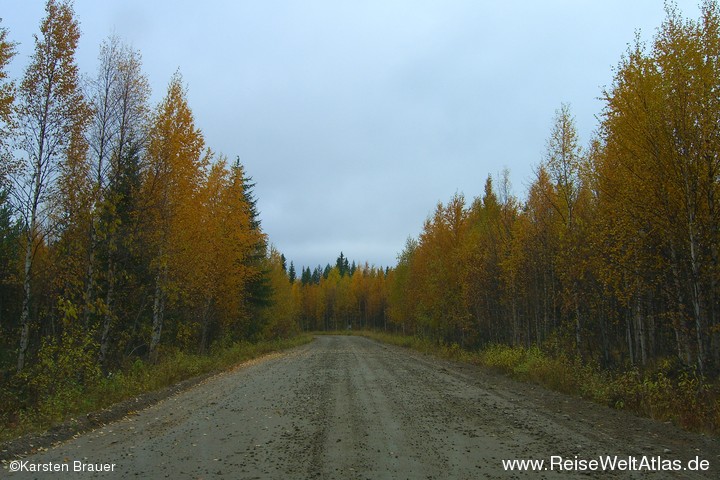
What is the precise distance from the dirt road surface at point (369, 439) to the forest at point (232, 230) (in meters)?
3.42

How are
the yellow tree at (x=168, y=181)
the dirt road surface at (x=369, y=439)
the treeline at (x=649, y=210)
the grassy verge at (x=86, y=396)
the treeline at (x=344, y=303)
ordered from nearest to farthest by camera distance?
the dirt road surface at (x=369, y=439)
the grassy verge at (x=86, y=396)
the treeline at (x=649, y=210)
the yellow tree at (x=168, y=181)
the treeline at (x=344, y=303)

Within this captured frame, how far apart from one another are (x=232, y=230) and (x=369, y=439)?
1726cm

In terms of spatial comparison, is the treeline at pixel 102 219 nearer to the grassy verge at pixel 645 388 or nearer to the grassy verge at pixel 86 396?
the grassy verge at pixel 86 396

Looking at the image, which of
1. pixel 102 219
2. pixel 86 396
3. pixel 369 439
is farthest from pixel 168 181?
pixel 369 439

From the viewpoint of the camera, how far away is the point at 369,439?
22.2 ft

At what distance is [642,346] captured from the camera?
43.8 ft

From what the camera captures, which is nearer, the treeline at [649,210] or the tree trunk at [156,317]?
the treeline at [649,210]

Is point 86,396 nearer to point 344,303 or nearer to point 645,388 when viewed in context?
point 645,388

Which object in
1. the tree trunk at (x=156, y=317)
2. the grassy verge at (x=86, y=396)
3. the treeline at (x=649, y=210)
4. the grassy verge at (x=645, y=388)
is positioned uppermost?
the treeline at (x=649, y=210)

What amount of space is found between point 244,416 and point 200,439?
5.67 feet

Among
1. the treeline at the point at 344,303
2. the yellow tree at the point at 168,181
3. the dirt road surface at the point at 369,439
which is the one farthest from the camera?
the treeline at the point at 344,303

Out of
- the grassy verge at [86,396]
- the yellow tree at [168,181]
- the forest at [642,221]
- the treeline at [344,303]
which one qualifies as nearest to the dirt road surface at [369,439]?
the grassy verge at [86,396]

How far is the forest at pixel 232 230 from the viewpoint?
33.0 ft

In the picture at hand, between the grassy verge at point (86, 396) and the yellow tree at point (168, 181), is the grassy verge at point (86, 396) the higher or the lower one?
the lower one
